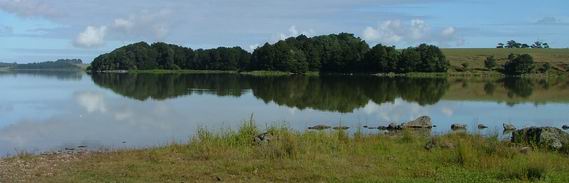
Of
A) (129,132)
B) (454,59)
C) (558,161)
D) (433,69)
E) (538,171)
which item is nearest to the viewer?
(538,171)

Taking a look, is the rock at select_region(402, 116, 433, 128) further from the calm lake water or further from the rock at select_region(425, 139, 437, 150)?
the rock at select_region(425, 139, 437, 150)

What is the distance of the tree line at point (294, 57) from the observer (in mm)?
124000

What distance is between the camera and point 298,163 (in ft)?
44.6

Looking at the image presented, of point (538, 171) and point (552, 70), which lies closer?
point (538, 171)

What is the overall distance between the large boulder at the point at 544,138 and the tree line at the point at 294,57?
105249mm

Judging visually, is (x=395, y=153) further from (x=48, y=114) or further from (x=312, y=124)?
(x=48, y=114)

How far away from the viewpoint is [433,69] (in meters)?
124

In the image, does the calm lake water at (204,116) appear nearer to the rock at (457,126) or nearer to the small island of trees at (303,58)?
the rock at (457,126)

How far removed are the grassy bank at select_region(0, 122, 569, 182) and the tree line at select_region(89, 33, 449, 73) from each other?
10778 centimetres

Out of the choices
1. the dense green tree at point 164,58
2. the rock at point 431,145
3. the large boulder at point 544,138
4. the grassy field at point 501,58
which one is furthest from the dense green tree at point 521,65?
the rock at point 431,145

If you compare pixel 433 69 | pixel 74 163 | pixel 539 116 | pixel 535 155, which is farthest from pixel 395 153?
pixel 433 69

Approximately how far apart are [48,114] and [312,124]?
51.7 feet

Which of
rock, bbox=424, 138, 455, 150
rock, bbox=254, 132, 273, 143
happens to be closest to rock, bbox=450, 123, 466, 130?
rock, bbox=424, 138, 455, 150

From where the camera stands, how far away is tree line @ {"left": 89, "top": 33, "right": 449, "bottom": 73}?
407 feet
